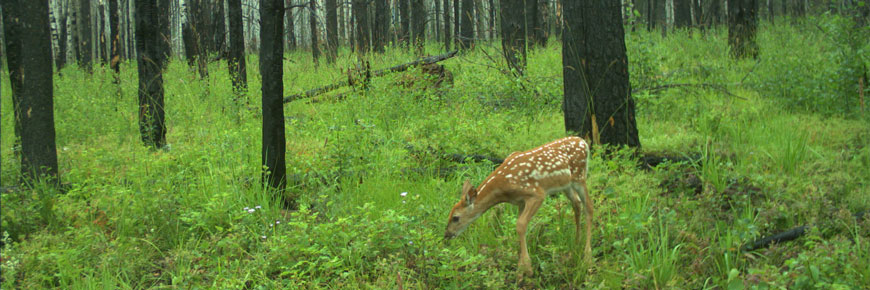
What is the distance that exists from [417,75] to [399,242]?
21.1 ft

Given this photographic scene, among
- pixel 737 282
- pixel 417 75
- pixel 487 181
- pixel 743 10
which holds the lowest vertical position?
pixel 737 282

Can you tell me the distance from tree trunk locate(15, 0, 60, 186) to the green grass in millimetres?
315

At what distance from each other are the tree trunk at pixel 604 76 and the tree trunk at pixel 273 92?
293 cm

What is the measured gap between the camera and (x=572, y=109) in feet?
20.5

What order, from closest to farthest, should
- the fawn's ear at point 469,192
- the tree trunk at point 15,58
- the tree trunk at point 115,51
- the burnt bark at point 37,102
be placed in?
the fawn's ear at point 469,192 → the burnt bark at point 37,102 → the tree trunk at point 15,58 → the tree trunk at point 115,51

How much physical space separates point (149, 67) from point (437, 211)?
5.06 meters

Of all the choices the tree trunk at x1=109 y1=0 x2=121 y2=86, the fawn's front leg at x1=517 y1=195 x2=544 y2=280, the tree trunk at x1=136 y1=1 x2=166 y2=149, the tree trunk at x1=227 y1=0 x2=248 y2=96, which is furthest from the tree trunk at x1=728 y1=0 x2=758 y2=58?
the tree trunk at x1=109 y1=0 x2=121 y2=86

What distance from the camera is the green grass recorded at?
365 centimetres

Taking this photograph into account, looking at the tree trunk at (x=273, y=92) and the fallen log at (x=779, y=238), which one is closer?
the fallen log at (x=779, y=238)

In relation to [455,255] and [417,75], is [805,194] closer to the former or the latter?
[455,255]

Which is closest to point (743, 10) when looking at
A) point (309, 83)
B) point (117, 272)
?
point (309, 83)

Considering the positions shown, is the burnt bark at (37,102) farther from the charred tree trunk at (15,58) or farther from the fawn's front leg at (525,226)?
the fawn's front leg at (525,226)

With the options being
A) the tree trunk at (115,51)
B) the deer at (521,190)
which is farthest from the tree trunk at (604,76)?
the tree trunk at (115,51)

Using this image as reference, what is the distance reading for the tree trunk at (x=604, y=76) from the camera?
5863 mm
